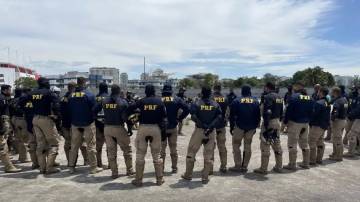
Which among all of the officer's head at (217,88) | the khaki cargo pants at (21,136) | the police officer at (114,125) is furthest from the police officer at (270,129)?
the khaki cargo pants at (21,136)

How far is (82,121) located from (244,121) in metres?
4.33

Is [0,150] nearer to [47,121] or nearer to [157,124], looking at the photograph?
[47,121]

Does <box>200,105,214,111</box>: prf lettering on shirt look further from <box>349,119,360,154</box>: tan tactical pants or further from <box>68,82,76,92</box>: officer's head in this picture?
<box>349,119,360,154</box>: tan tactical pants

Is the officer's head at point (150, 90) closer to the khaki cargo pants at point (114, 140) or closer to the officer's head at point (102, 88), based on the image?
the khaki cargo pants at point (114, 140)

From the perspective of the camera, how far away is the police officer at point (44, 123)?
884 cm

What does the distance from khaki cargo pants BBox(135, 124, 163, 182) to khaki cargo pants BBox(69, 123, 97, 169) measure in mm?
1660

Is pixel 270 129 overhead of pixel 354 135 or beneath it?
overhead

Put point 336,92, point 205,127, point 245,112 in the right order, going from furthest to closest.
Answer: point 336,92
point 245,112
point 205,127

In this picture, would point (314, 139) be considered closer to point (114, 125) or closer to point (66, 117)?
point (114, 125)

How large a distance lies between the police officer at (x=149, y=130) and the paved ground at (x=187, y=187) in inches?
15.4

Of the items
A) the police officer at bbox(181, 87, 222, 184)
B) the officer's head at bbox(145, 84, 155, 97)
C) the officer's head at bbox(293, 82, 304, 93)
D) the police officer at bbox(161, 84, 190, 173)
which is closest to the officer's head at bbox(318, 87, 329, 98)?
the officer's head at bbox(293, 82, 304, 93)

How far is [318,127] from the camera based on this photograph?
1013 centimetres

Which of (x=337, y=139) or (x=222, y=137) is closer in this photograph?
(x=222, y=137)

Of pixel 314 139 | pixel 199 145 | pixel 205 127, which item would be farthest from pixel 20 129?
pixel 314 139
